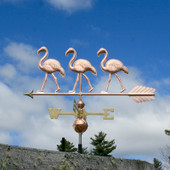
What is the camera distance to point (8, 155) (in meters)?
4.90

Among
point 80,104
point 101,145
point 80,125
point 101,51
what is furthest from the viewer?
point 101,145

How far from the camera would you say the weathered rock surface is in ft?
16.1

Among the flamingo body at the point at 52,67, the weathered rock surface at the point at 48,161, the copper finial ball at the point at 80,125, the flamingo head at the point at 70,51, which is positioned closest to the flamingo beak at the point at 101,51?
the flamingo head at the point at 70,51

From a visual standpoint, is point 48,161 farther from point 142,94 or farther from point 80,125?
point 142,94

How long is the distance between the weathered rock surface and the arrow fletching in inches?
74.7

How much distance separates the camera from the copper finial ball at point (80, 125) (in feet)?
23.8

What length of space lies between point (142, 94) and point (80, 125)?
6.32 ft

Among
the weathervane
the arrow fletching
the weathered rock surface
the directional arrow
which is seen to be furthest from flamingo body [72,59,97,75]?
the weathered rock surface

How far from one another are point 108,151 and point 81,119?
53.7 feet

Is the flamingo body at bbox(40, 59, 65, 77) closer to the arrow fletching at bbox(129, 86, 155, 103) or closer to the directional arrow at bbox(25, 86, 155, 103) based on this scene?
the directional arrow at bbox(25, 86, 155, 103)

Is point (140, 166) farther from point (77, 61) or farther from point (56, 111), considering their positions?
point (77, 61)

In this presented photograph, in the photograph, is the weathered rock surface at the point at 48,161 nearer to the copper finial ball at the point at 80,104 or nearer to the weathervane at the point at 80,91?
the weathervane at the point at 80,91

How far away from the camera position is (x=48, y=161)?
5.36 meters

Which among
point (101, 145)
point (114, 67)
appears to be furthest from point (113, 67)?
point (101, 145)
